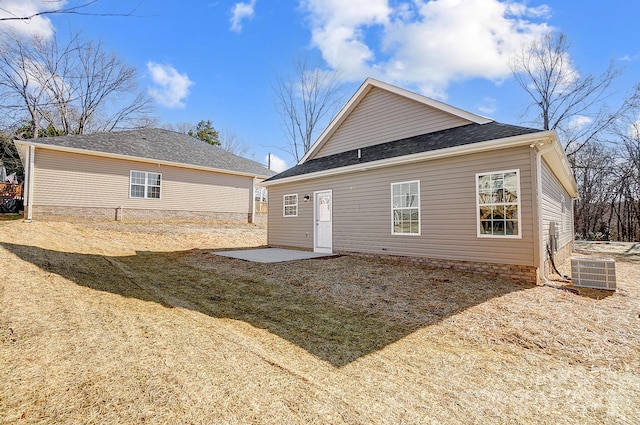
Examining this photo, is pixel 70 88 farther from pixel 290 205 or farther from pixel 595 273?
pixel 595 273

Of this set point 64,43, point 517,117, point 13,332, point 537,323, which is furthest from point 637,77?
point 64,43

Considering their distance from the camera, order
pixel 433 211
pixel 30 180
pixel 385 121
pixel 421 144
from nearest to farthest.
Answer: pixel 433 211
pixel 421 144
pixel 385 121
pixel 30 180

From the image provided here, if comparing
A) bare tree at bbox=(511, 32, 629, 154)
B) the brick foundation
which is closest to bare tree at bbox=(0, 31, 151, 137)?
the brick foundation

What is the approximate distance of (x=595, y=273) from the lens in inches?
252

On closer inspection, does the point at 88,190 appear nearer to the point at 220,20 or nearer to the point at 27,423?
the point at 220,20

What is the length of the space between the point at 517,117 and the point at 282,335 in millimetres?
24321

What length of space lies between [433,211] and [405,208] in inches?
32.1

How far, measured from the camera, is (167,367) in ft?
9.32

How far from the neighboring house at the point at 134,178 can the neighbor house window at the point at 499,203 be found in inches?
566

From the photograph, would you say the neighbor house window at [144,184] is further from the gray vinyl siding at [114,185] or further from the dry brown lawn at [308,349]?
the dry brown lawn at [308,349]

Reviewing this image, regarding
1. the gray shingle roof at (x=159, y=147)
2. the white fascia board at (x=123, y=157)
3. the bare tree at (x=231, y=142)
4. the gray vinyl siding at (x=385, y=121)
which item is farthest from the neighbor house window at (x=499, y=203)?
the bare tree at (x=231, y=142)

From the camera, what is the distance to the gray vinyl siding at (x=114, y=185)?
529 inches

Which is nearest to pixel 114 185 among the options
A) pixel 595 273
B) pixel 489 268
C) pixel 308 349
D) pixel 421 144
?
pixel 421 144

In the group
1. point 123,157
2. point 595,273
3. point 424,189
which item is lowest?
point 595,273
